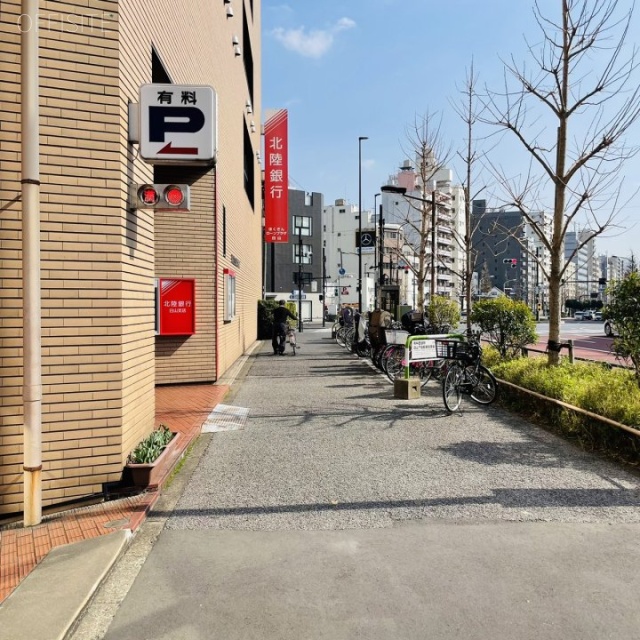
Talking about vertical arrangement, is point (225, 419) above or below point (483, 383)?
below

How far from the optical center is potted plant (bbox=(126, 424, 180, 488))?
4.72 metres

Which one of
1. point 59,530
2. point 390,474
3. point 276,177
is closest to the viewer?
point 59,530

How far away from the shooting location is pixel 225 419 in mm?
8008

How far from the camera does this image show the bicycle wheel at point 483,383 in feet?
28.9

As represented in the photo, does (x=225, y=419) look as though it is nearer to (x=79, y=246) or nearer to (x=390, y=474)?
(x=390, y=474)

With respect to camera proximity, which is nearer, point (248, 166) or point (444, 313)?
point (444, 313)

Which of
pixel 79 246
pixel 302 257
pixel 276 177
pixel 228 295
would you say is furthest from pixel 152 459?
pixel 302 257

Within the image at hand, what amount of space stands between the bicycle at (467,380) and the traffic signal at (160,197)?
4.94m

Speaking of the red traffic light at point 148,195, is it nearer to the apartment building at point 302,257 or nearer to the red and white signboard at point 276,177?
the red and white signboard at point 276,177

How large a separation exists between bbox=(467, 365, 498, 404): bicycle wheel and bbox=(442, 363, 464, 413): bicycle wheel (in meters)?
0.34

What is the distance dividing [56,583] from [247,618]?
3.97 feet

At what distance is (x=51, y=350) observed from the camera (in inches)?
172

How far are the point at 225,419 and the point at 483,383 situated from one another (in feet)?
13.9

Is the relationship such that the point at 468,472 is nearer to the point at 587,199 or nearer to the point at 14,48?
the point at 14,48
